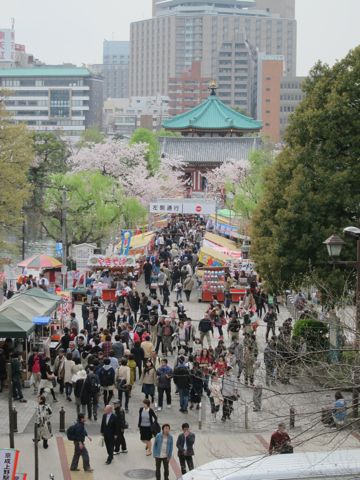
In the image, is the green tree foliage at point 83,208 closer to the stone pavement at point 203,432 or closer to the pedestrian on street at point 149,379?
the stone pavement at point 203,432

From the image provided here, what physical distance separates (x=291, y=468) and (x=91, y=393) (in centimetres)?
779

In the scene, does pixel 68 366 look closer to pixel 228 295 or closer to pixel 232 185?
pixel 228 295

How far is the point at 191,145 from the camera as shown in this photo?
9475 centimetres

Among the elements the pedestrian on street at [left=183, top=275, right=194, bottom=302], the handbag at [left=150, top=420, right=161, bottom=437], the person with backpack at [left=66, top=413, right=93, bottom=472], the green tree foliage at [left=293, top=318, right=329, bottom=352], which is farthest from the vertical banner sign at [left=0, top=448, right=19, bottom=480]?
the pedestrian on street at [left=183, top=275, right=194, bottom=302]

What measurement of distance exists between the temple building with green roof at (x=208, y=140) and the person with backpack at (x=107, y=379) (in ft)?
216

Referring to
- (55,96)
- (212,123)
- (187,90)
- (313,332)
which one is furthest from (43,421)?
(187,90)

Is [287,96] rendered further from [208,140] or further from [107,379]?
[107,379]

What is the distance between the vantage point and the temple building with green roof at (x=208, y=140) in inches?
3644

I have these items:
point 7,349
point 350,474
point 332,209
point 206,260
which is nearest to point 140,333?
point 7,349

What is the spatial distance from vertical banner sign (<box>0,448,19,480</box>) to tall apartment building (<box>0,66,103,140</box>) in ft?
532

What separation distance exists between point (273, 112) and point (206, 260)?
11680 cm

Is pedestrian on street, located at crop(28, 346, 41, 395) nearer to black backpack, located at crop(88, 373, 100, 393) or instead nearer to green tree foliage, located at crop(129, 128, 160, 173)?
black backpack, located at crop(88, 373, 100, 393)

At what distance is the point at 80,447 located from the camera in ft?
54.8

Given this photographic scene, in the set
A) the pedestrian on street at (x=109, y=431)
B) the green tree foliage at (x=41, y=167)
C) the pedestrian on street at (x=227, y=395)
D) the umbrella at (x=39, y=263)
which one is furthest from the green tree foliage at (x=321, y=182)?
the green tree foliage at (x=41, y=167)
